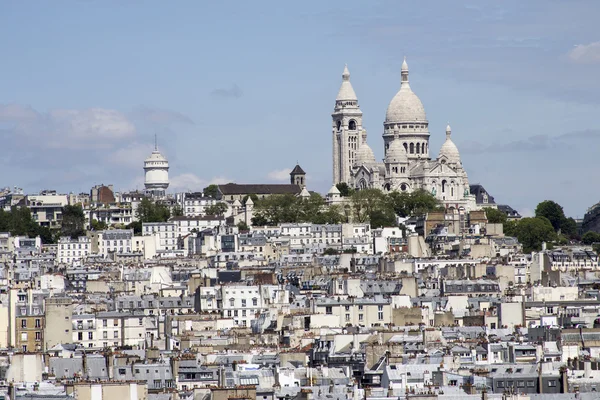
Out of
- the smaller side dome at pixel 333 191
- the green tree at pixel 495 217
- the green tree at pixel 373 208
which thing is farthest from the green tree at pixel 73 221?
the green tree at pixel 495 217

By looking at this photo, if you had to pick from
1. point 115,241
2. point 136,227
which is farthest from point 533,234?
point 136,227

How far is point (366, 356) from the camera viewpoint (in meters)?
66.6

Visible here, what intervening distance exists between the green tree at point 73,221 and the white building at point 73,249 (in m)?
11.9

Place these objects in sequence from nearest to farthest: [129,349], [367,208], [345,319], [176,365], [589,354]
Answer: [176,365] < [589,354] < [129,349] < [345,319] < [367,208]

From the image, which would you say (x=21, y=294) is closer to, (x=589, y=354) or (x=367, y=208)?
(x=589, y=354)

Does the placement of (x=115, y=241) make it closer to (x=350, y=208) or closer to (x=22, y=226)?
(x=22, y=226)

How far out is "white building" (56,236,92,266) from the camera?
15775cm

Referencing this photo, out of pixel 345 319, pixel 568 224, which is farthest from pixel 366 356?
pixel 568 224

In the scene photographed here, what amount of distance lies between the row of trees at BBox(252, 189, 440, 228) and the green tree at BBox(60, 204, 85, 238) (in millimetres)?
13749

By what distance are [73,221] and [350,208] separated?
22.1 metres

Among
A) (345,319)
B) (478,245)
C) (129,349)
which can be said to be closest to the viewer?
(129,349)

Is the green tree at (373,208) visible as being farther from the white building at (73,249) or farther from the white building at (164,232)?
the white building at (73,249)

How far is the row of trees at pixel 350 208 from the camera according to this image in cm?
18338

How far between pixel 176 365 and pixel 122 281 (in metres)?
52.8
